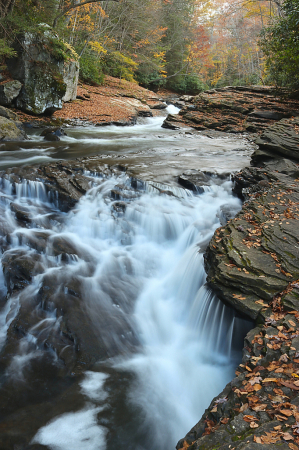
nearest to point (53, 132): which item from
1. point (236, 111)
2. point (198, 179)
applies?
point (198, 179)

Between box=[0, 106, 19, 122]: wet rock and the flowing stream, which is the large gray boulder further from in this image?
the flowing stream

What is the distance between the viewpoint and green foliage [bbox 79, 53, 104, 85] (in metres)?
20.8

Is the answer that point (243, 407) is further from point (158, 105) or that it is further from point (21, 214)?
point (158, 105)

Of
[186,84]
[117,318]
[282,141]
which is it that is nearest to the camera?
[117,318]

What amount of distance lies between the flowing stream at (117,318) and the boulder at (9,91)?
7.80 metres

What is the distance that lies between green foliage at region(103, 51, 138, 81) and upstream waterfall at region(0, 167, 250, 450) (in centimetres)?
2134

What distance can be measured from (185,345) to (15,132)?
10.5m

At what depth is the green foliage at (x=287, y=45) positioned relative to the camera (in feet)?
41.8

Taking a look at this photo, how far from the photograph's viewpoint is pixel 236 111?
18156mm

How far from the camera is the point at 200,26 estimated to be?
32156mm

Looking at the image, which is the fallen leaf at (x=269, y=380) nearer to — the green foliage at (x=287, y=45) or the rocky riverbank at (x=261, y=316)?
the rocky riverbank at (x=261, y=316)

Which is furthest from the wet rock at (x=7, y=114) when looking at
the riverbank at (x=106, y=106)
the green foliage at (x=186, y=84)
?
the green foliage at (x=186, y=84)

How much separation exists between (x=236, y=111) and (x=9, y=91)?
13.1 m

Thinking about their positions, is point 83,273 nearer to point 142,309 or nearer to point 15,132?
point 142,309
